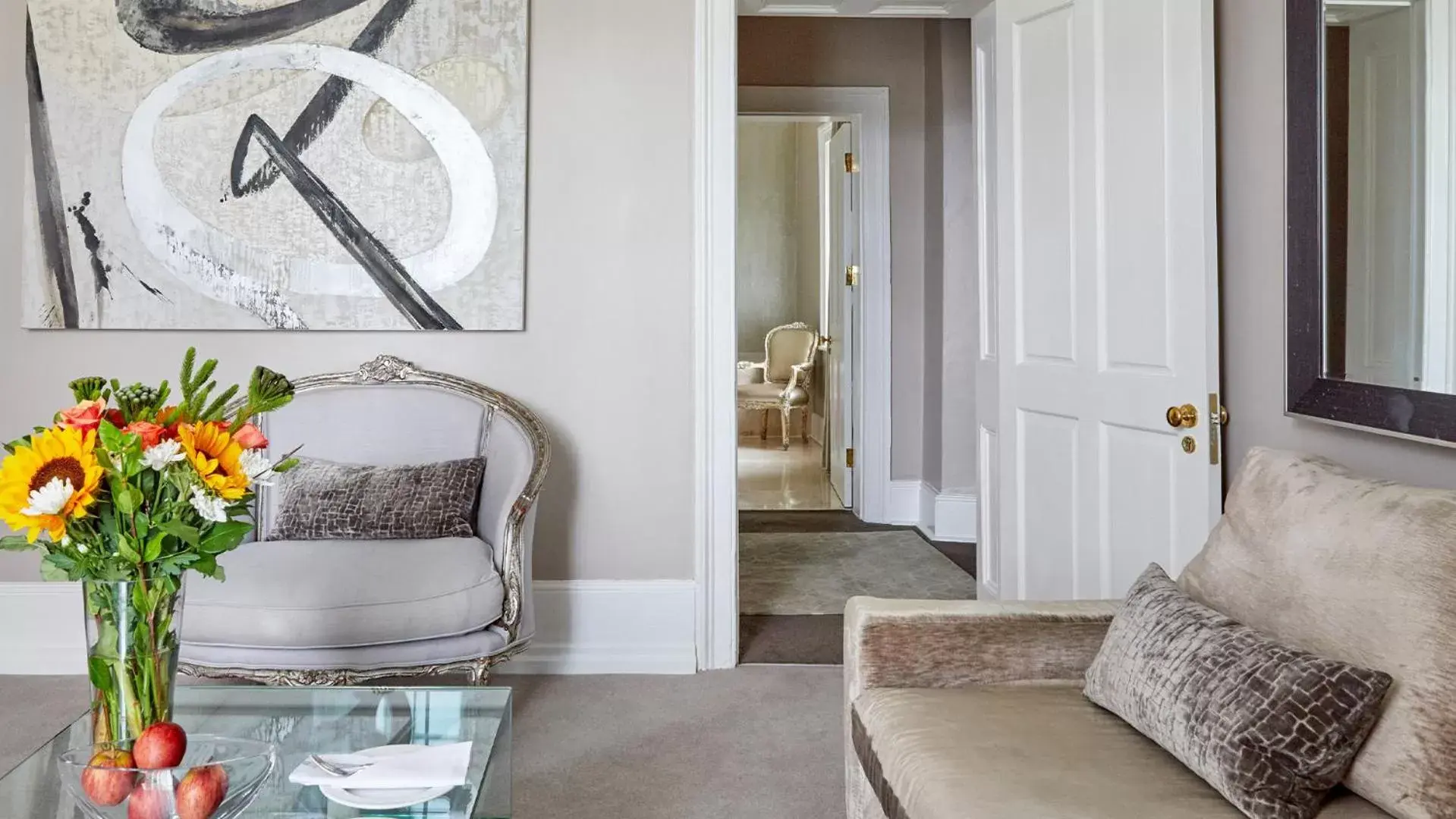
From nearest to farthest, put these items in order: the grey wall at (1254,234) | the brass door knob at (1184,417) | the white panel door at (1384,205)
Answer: the white panel door at (1384,205) < the grey wall at (1254,234) < the brass door knob at (1184,417)

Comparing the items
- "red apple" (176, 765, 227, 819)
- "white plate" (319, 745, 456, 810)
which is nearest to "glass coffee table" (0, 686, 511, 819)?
"white plate" (319, 745, 456, 810)

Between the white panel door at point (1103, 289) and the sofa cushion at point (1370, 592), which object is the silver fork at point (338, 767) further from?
the white panel door at point (1103, 289)

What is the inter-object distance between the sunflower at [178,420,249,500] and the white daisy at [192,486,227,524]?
0.01m

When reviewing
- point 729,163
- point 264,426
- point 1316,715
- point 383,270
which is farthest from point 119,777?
point 729,163

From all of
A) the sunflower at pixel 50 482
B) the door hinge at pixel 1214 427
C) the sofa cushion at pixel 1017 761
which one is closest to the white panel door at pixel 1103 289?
the door hinge at pixel 1214 427

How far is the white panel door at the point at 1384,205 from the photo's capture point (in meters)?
1.90

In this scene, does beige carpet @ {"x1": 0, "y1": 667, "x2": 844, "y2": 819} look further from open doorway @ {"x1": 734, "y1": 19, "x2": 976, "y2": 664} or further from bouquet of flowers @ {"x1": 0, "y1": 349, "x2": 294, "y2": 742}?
open doorway @ {"x1": 734, "y1": 19, "x2": 976, "y2": 664}

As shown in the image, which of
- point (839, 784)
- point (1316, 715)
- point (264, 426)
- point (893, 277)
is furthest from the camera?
point (893, 277)

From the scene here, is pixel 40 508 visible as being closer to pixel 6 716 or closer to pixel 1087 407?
pixel 6 716

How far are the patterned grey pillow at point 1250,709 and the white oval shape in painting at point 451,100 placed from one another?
8.11ft

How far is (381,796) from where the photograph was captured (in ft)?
5.07

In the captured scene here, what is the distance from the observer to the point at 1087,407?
2.84 m

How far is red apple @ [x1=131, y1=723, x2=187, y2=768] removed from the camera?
144cm

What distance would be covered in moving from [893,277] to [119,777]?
484cm
